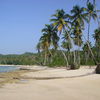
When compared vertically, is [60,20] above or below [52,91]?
above

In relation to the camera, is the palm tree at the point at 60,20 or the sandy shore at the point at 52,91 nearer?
the sandy shore at the point at 52,91

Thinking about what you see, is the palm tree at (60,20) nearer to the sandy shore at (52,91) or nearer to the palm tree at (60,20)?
the palm tree at (60,20)

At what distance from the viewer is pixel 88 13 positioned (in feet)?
136

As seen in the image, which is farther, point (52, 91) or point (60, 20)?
point (60, 20)

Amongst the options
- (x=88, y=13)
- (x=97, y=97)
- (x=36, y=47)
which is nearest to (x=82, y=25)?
(x=88, y=13)

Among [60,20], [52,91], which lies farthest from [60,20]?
[52,91]

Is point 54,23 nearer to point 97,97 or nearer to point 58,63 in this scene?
point 58,63

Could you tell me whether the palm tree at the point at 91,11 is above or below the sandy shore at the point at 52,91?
above

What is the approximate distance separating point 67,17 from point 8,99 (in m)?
36.5

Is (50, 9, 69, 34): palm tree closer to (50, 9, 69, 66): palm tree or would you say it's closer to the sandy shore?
(50, 9, 69, 66): palm tree

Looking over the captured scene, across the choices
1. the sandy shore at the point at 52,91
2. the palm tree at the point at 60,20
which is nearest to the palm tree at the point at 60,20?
the palm tree at the point at 60,20

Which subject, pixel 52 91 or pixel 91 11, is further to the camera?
pixel 91 11

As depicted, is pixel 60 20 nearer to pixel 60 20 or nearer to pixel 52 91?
pixel 60 20

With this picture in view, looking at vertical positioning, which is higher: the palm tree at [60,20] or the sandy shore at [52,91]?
the palm tree at [60,20]
